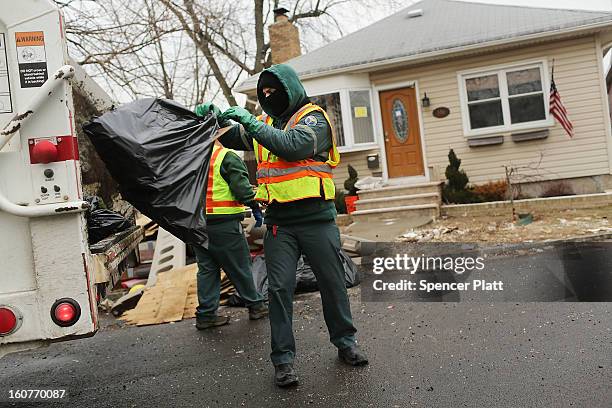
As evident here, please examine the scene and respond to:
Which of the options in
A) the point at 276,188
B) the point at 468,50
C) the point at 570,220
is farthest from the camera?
the point at 468,50

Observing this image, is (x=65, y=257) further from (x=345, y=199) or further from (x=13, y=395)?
(x=345, y=199)

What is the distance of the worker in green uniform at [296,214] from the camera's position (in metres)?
3.74

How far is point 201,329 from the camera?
5262 millimetres

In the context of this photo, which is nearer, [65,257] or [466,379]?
[65,257]

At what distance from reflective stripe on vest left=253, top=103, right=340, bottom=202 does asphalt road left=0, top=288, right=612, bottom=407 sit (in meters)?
1.16

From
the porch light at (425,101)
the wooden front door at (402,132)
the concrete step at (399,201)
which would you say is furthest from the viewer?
the wooden front door at (402,132)

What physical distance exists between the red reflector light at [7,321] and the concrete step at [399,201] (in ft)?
31.1

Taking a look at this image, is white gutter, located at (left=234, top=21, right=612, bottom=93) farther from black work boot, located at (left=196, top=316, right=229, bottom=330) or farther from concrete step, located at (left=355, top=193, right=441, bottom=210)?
black work boot, located at (left=196, top=316, right=229, bottom=330)

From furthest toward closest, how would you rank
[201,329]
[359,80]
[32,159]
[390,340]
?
[359,80], [201,329], [390,340], [32,159]

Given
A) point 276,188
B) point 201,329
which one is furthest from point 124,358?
point 276,188

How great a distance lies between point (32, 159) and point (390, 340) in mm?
2801

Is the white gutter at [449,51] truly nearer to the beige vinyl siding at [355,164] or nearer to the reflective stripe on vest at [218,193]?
the beige vinyl siding at [355,164]

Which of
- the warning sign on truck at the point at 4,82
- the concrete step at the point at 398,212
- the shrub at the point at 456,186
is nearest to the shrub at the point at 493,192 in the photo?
the shrub at the point at 456,186

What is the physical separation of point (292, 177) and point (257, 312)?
206 cm
